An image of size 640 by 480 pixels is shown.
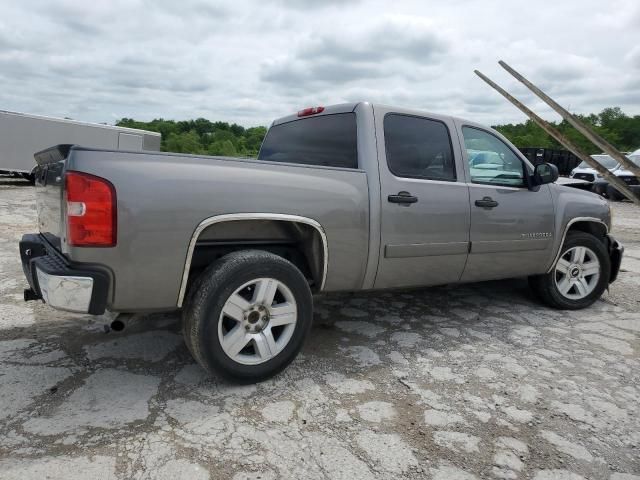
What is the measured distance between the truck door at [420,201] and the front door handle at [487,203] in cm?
14

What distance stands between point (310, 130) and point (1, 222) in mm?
7607

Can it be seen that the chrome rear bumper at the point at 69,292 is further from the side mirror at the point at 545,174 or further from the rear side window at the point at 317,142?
the side mirror at the point at 545,174

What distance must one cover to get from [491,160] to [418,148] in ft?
2.79

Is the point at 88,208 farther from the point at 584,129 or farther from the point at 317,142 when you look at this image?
the point at 584,129

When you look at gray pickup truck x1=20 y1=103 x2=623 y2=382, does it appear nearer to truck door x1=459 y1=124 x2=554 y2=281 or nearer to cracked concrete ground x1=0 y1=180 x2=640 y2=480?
truck door x1=459 y1=124 x2=554 y2=281

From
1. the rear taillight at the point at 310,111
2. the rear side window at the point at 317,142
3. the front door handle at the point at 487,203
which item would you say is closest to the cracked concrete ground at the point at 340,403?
the front door handle at the point at 487,203

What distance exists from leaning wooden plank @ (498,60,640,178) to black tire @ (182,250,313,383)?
1.83 m

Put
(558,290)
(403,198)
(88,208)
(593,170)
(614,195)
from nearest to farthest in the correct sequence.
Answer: (88,208) < (403,198) < (558,290) < (614,195) < (593,170)

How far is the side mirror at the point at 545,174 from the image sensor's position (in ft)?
13.4

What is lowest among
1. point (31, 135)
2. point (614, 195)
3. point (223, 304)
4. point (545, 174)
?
point (223, 304)

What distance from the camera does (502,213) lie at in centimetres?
390

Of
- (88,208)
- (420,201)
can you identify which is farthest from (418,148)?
(88,208)

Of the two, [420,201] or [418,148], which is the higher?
[418,148]

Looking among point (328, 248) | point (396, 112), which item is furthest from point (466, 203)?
point (328, 248)
